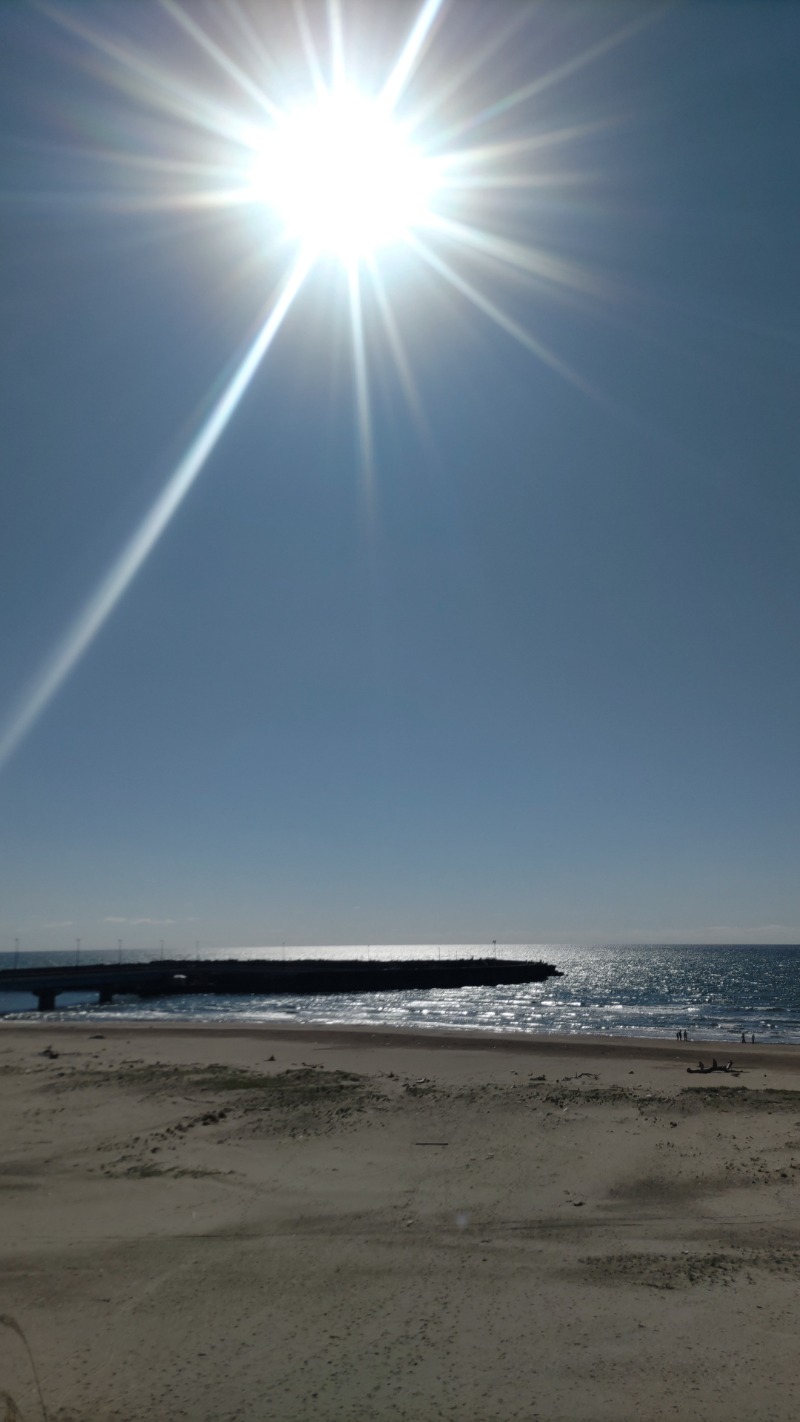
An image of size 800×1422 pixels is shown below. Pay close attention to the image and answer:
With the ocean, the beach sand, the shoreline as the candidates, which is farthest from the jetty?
the beach sand

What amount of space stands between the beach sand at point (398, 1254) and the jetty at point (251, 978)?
72.7m

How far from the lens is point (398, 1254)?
1101 cm

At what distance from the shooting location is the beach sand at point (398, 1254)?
7789 mm

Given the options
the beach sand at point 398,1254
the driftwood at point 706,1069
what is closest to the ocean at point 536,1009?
the driftwood at point 706,1069

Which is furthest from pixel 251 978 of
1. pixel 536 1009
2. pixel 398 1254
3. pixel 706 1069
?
pixel 398 1254

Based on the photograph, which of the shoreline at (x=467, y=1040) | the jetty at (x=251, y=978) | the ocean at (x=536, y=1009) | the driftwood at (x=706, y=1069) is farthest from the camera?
the jetty at (x=251, y=978)

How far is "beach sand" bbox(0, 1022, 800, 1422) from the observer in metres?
7.79

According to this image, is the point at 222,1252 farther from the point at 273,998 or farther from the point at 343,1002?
the point at 273,998

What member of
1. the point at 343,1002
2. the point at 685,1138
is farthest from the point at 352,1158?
the point at 343,1002

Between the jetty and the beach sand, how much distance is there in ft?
239

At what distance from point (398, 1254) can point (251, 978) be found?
100537 mm

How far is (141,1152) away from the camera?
52.4 ft

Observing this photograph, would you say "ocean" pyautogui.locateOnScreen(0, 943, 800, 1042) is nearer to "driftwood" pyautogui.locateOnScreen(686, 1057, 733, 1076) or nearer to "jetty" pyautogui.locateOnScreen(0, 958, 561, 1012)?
"jetty" pyautogui.locateOnScreen(0, 958, 561, 1012)

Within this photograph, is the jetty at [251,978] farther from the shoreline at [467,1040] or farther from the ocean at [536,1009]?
the shoreline at [467,1040]
